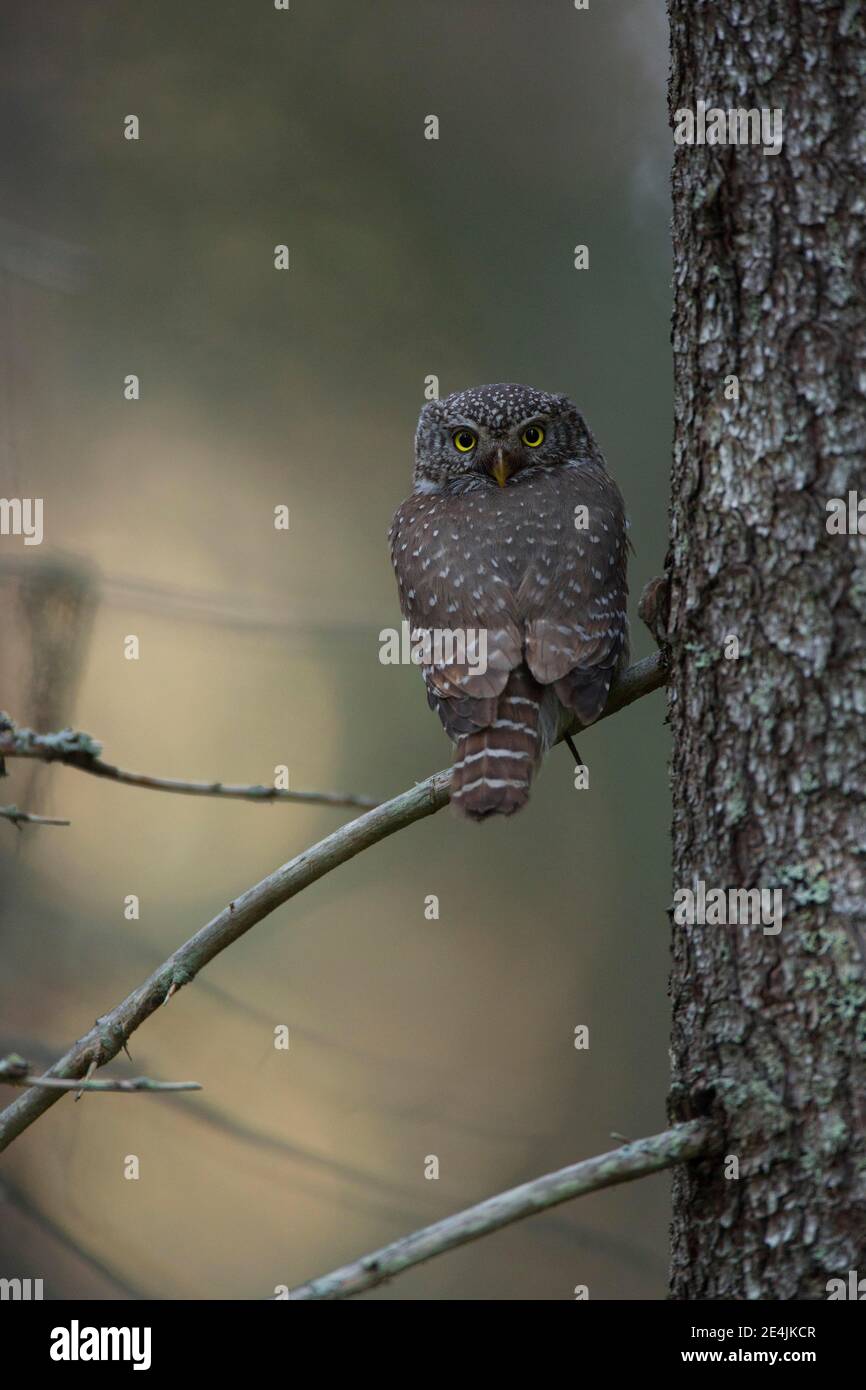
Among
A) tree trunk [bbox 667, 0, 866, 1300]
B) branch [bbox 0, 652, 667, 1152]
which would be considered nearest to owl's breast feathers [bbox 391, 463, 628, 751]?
branch [bbox 0, 652, 667, 1152]

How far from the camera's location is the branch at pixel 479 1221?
1995 millimetres

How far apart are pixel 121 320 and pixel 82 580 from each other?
375 centimetres

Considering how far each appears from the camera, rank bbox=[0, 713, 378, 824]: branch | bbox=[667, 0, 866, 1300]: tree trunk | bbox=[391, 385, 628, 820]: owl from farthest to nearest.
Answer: bbox=[391, 385, 628, 820]: owl
bbox=[667, 0, 866, 1300]: tree trunk
bbox=[0, 713, 378, 824]: branch

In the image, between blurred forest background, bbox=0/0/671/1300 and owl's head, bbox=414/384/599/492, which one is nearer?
owl's head, bbox=414/384/599/492

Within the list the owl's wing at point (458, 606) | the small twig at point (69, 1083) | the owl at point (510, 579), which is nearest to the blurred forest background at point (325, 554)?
the owl at point (510, 579)

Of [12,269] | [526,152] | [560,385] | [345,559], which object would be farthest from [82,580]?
[526,152]

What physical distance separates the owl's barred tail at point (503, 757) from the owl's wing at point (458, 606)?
4cm

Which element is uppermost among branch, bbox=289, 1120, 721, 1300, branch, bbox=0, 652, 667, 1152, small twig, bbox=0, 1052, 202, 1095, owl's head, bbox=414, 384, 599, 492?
owl's head, bbox=414, 384, 599, 492

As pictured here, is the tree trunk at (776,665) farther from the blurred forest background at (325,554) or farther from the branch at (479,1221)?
the blurred forest background at (325,554)

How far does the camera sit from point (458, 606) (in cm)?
400

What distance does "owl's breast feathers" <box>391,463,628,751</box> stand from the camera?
12.2 ft

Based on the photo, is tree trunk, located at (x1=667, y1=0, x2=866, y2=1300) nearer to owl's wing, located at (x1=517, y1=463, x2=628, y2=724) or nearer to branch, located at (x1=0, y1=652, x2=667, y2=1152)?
branch, located at (x1=0, y1=652, x2=667, y2=1152)

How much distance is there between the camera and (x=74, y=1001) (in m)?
7.07

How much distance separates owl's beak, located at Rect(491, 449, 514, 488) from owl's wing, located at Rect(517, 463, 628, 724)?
0.58 feet
